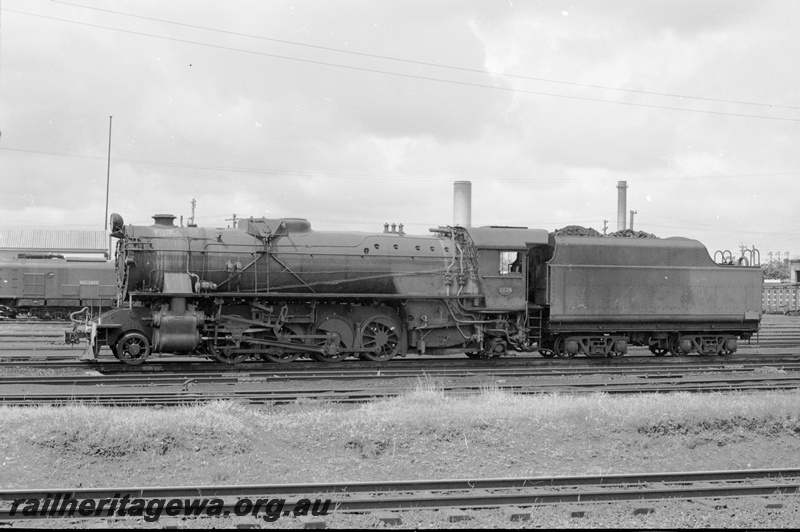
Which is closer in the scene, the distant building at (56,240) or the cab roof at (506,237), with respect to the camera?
the cab roof at (506,237)

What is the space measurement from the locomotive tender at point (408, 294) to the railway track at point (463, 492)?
8.57 metres

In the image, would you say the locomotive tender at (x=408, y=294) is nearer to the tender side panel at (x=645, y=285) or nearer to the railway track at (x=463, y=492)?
the tender side panel at (x=645, y=285)

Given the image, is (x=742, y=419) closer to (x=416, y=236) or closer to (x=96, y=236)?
(x=416, y=236)

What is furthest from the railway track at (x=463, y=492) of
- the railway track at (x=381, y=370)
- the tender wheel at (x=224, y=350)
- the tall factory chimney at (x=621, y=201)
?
the tall factory chimney at (x=621, y=201)

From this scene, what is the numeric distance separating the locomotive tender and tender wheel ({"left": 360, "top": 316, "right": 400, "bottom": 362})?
Result: 0.04m

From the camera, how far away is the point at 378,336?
1767cm

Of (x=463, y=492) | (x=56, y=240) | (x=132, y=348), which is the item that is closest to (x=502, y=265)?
(x=132, y=348)

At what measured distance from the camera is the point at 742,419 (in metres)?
11.8

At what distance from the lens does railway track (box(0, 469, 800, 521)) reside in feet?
24.0

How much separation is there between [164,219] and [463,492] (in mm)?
11522

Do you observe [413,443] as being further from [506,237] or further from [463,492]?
[506,237]

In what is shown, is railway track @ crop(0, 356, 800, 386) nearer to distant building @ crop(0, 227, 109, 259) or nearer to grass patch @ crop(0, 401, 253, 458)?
grass patch @ crop(0, 401, 253, 458)

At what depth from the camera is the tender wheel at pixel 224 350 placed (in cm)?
1655

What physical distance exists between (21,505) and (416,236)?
494 inches
